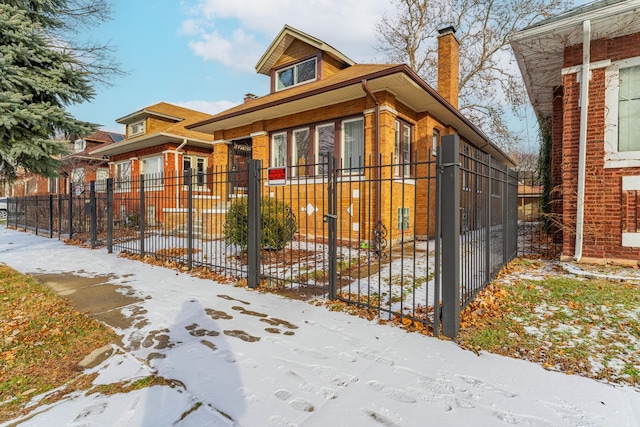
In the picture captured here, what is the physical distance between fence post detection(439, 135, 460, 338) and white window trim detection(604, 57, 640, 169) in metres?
4.96

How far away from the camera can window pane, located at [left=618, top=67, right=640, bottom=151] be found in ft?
19.3

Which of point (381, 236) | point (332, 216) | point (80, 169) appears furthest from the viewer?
point (80, 169)

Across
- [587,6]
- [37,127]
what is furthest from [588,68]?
[37,127]

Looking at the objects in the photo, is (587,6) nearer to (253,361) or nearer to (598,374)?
(598,374)

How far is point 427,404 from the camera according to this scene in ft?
7.35

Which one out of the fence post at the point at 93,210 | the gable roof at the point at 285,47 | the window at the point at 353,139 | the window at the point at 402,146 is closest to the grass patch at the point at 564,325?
the window at the point at 402,146

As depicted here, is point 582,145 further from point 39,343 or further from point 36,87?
point 36,87

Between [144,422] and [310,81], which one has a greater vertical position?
[310,81]

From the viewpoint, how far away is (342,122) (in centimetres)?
966

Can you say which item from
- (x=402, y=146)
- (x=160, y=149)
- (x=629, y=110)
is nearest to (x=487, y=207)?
(x=629, y=110)

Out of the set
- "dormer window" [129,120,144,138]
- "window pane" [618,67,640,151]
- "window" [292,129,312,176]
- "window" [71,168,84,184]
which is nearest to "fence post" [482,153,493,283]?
"window pane" [618,67,640,151]

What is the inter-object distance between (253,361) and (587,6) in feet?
26.8

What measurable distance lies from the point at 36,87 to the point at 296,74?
778cm

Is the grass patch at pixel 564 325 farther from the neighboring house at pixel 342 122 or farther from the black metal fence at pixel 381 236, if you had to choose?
the neighboring house at pixel 342 122
